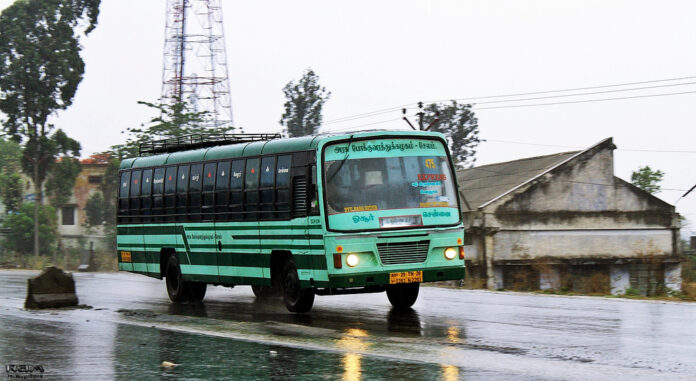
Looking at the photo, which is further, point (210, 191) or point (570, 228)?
point (570, 228)

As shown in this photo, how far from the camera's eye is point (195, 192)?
741 inches

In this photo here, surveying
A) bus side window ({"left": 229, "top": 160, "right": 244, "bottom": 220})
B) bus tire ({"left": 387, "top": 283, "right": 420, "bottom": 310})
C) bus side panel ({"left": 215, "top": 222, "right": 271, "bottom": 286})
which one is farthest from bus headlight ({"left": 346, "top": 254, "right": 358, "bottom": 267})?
bus side window ({"left": 229, "top": 160, "right": 244, "bottom": 220})

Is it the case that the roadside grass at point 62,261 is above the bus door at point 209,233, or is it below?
below

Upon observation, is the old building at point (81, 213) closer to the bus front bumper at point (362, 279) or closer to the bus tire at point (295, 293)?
the bus tire at point (295, 293)

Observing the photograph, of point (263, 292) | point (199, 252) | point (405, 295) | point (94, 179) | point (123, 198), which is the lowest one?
point (263, 292)

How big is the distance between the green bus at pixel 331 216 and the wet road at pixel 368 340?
0.67 m

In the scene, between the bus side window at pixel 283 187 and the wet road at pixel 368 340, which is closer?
the wet road at pixel 368 340

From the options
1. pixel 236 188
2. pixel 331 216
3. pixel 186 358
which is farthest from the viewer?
pixel 236 188

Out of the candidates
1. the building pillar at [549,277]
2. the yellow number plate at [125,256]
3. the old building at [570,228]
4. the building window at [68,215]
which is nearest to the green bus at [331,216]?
the yellow number plate at [125,256]

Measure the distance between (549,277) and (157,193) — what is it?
3009cm

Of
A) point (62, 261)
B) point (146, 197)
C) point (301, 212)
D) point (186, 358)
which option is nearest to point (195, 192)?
point (146, 197)

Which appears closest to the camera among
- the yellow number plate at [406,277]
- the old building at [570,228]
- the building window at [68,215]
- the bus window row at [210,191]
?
the yellow number plate at [406,277]

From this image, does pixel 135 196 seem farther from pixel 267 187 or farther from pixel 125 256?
pixel 267 187

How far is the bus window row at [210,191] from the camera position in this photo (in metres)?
16.0
